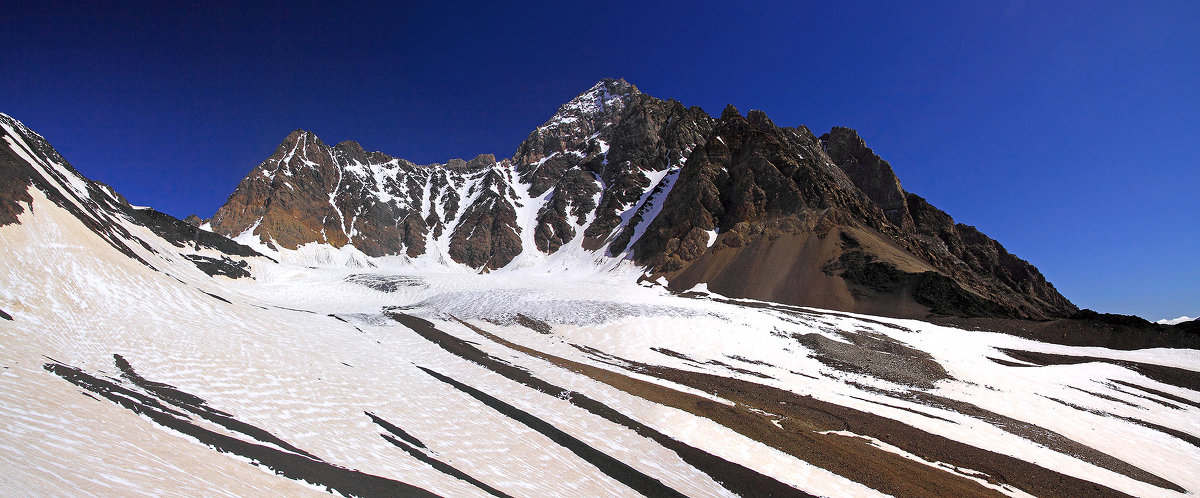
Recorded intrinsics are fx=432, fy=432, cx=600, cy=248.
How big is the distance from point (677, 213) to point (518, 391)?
57.2 metres

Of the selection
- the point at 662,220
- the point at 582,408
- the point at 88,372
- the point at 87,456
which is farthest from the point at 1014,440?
the point at 662,220

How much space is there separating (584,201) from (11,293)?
9145 centimetres

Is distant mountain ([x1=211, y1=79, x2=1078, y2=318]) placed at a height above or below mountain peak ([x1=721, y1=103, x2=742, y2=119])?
below

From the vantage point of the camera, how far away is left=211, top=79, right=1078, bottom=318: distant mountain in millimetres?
47062

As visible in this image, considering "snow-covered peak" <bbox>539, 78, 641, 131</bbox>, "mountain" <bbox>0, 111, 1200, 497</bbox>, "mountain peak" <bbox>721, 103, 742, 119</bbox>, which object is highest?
"snow-covered peak" <bbox>539, 78, 641, 131</bbox>

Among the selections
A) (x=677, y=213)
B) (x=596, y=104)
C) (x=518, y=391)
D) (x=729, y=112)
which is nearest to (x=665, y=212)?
(x=677, y=213)

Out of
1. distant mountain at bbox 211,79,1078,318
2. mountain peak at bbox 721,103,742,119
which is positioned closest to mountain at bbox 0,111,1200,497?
distant mountain at bbox 211,79,1078,318

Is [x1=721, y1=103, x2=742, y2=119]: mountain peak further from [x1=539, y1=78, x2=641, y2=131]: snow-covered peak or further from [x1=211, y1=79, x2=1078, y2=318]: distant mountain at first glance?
[x1=539, y1=78, x2=641, y2=131]: snow-covered peak

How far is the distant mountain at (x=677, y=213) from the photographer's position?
154ft

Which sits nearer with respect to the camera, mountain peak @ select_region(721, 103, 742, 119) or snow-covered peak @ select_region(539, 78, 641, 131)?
mountain peak @ select_region(721, 103, 742, 119)

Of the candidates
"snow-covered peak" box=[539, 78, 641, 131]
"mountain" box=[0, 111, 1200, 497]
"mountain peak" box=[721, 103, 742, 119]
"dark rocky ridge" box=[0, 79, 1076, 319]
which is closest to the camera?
"mountain" box=[0, 111, 1200, 497]

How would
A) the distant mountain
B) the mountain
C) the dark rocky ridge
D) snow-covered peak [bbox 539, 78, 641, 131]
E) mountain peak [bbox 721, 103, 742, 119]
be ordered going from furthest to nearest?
snow-covered peak [bbox 539, 78, 641, 131], mountain peak [bbox 721, 103, 742, 119], the distant mountain, the dark rocky ridge, the mountain

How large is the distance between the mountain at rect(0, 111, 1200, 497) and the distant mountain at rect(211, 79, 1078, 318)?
48.8ft

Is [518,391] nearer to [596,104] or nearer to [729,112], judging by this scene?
[729,112]
